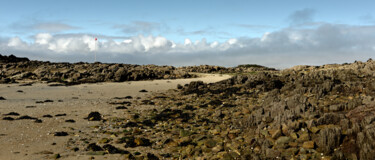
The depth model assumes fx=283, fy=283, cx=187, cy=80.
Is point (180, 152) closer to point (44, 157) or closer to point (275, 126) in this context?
point (275, 126)

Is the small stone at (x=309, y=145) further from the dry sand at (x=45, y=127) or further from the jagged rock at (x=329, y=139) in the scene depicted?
the dry sand at (x=45, y=127)

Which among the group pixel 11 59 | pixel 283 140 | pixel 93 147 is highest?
pixel 11 59

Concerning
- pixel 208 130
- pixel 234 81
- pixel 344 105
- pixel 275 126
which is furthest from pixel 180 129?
pixel 234 81

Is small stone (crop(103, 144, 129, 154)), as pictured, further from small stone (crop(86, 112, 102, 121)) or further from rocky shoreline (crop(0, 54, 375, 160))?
small stone (crop(86, 112, 102, 121))

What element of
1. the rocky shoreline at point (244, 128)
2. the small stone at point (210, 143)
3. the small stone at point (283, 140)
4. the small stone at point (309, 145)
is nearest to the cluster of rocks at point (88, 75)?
the rocky shoreline at point (244, 128)

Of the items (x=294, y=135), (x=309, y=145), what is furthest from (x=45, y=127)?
(x=309, y=145)

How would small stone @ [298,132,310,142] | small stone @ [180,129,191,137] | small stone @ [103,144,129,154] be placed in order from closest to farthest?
1. small stone @ [298,132,310,142]
2. small stone @ [103,144,129,154]
3. small stone @ [180,129,191,137]

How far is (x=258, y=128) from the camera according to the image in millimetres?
10961

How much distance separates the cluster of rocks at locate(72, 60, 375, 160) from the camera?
8758 mm

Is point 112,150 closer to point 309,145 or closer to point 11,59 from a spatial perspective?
point 309,145

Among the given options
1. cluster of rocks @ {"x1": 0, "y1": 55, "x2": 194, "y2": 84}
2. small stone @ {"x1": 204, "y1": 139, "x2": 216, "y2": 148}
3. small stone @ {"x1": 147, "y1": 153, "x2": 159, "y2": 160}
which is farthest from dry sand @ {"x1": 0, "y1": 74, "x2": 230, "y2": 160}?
cluster of rocks @ {"x1": 0, "y1": 55, "x2": 194, "y2": 84}

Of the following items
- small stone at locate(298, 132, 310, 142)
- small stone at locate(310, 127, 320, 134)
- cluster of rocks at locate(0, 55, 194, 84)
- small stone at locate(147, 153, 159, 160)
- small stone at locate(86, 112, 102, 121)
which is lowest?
small stone at locate(147, 153, 159, 160)

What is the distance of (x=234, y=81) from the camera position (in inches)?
942

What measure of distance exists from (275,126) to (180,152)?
365 centimetres
